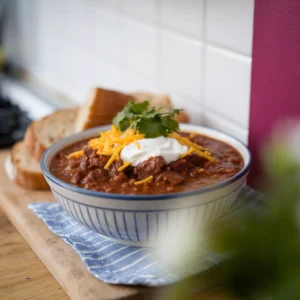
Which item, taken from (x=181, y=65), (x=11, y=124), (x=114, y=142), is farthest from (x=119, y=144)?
(x=11, y=124)

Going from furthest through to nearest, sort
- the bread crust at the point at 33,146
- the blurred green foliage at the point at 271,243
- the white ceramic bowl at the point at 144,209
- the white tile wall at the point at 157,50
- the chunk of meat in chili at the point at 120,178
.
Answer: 1. the bread crust at the point at 33,146
2. the white tile wall at the point at 157,50
3. the chunk of meat in chili at the point at 120,178
4. the white ceramic bowl at the point at 144,209
5. the blurred green foliage at the point at 271,243

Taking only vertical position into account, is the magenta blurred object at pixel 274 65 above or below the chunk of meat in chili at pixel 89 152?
above

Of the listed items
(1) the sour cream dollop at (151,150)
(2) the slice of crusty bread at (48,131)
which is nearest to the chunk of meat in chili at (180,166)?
(1) the sour cream dollop at (151,150)

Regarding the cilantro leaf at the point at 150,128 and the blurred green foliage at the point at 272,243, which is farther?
the cilantro leaf at the point at 150,128

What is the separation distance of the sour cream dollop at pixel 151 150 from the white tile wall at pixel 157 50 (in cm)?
31

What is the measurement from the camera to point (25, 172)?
5.08ft

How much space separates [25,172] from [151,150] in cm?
55

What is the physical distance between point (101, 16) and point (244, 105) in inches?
36.7

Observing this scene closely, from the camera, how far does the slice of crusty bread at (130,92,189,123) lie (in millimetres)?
1595

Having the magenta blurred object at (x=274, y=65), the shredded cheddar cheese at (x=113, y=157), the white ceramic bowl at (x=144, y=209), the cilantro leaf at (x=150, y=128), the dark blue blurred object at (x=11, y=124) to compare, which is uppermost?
the magenta blurred object at (x=274, y=65)

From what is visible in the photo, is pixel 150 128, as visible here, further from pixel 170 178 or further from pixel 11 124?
pixel 11 124

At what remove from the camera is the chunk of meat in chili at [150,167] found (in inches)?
44.1

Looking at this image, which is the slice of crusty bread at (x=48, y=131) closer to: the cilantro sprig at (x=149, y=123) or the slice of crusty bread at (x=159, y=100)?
the slice of crusty bread at (x=159, y=100)

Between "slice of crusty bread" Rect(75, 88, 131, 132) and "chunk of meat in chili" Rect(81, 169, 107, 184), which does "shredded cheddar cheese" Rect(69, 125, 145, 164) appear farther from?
"slice of crusty bread" Rect(75, 88, 131, 132)
